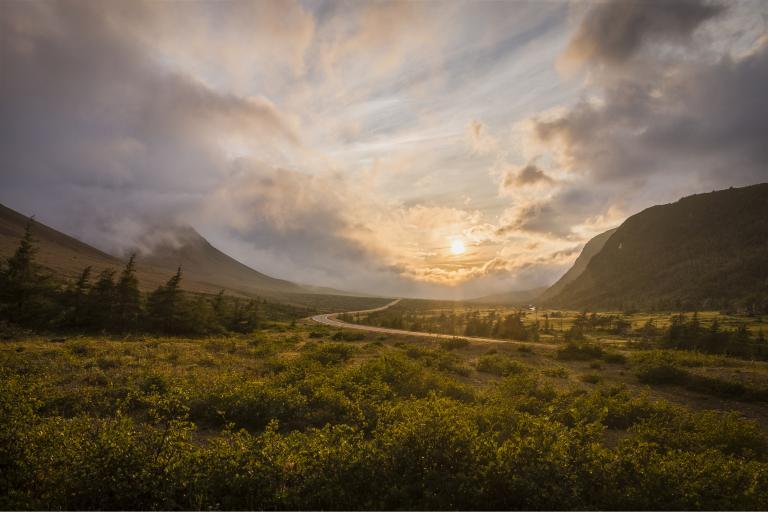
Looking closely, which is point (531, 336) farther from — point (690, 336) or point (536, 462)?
point (536, 462)

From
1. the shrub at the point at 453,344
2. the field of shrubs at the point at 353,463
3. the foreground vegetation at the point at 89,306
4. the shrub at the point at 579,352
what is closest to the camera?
the field of shrubs at the point at 353,463

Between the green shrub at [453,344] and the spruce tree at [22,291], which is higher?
the spruce tree at [22,291]

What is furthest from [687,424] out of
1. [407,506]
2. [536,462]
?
[407,506]

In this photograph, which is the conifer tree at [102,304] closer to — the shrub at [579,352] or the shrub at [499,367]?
the shrub at [499,367]

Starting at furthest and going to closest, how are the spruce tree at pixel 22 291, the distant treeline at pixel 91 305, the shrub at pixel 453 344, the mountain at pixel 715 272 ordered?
the mountain at pixel 715 272, the shrub at pixel 453 344, the distant treeline at pixel 91 305, the spruce tree at pixel 22 291

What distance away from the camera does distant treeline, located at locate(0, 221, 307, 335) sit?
122 feet

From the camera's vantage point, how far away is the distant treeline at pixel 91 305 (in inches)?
1468

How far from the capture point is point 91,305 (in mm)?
40031

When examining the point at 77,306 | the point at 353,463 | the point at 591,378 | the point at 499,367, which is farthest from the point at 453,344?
the point at 77,306

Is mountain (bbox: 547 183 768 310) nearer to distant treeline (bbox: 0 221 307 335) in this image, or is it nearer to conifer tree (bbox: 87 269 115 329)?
distant treeline (bbox: 0 221 307 335)

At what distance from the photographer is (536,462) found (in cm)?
844

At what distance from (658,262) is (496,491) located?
24508cm

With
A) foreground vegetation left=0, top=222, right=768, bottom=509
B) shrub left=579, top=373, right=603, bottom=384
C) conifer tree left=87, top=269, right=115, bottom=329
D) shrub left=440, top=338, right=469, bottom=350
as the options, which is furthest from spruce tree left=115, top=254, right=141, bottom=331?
shrub left=579, top=373, right=603, bottom=384

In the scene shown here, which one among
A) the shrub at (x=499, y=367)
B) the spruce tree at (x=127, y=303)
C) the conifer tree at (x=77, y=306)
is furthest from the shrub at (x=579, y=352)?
the conifer tree at (x=77, y=306)
